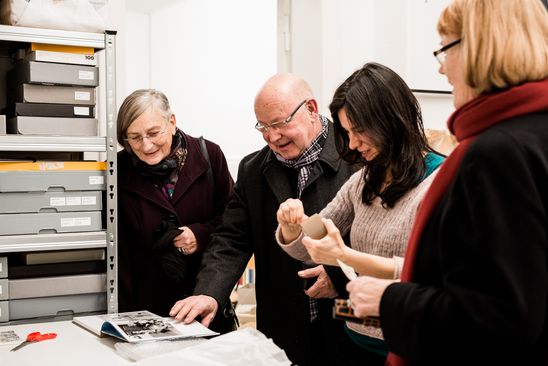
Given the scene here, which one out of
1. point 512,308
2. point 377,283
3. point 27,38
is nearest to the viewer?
point 512,308

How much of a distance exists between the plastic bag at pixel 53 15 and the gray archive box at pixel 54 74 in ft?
0.41

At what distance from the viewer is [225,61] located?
5301 mm

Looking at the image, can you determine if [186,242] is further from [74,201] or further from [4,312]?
[4,312]

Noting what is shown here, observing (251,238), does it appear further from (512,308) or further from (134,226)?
(512,308)

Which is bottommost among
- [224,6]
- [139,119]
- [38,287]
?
[38,287]

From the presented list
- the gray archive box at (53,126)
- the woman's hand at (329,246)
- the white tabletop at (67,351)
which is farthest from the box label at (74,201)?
the woman's hand at (329,246)

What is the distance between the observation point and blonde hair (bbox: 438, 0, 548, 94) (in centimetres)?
99

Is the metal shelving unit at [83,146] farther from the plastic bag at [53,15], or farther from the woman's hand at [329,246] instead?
the woman's hand at [329,246]

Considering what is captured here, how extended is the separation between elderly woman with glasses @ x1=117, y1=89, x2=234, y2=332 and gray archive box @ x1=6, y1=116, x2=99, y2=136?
0.16 m

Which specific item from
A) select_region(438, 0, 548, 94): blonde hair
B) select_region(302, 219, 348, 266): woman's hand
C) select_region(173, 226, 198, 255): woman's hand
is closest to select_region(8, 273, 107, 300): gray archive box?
select_region(173, 226, 198, 255): woman's hand

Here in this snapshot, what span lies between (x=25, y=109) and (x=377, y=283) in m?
1.46

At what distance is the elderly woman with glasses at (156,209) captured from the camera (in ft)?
7.48

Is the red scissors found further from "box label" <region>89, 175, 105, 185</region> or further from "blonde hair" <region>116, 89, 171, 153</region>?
"blonde hair" <region>116, 89, 171, 153</region>

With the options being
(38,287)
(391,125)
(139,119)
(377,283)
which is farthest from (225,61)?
(377,283)
